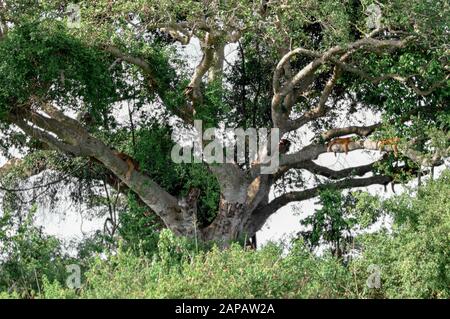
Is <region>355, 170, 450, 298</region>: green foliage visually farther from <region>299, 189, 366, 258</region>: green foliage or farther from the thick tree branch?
the thick tree branch

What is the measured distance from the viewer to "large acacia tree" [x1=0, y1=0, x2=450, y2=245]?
18062 mm

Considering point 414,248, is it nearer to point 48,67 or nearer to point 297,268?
point 297,268

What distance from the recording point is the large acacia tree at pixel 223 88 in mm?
18062

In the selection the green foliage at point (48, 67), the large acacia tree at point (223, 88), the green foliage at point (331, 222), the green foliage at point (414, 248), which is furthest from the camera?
the green foliage at point (331, 222)

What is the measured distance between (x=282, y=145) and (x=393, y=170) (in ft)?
6.23

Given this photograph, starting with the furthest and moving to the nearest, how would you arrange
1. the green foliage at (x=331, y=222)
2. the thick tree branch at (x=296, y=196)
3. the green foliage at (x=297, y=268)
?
the thick tree branch at (x=296, y=196)
the green foliage at (x=331, y=222)
the green foliage at (x=297, y=268)

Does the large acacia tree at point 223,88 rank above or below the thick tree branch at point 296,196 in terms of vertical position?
above

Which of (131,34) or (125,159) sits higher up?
(131,34)

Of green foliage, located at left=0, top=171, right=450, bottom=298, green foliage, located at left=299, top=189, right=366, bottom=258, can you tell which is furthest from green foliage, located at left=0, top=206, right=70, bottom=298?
green foliage, located at left=299, top=189, right=366, bottom=258

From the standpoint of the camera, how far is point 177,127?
20.8 meters

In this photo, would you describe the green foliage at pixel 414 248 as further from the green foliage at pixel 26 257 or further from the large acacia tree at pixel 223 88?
the green foliage at pixel 26 257

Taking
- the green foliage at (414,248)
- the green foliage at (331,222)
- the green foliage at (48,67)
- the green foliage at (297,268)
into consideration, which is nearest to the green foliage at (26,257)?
the green foliage at (297,268)
